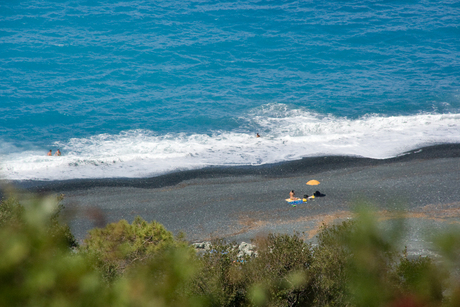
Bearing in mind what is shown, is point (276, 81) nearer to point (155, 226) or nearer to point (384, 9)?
point (384, 9)

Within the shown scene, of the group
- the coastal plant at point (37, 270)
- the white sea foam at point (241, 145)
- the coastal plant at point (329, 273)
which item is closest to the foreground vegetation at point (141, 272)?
the coastal plant at point (37, 270)

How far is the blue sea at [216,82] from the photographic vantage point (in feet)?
76.5

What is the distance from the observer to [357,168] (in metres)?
19.7

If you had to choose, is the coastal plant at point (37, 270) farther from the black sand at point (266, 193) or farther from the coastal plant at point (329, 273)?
the black sand at point (266, 193)

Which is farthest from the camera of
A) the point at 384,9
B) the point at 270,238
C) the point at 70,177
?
the point at 384,9

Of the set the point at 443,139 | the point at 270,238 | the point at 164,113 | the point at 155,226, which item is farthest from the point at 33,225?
the point at 164,113

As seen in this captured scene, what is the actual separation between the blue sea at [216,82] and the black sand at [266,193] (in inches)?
58.5

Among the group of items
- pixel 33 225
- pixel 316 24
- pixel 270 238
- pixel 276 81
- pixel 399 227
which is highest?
pixel 316 24

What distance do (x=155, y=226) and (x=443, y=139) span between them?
19.7 metres

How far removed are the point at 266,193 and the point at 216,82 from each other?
1742 cm

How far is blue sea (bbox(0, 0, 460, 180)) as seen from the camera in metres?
23.3

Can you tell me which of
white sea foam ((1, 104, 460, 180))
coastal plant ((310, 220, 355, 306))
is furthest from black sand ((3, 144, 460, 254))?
coastal plant ((310, 220, 355, 306))

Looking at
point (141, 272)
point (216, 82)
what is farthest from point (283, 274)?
point (216, 82)

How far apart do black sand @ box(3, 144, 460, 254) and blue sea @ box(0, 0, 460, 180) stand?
4.88ft
